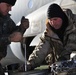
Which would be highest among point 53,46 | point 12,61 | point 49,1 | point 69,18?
point 49,1

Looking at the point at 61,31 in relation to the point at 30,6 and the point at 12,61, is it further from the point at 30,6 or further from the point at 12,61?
the point at 12,61

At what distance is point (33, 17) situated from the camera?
22.5 feet

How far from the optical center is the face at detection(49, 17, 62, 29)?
3830mm

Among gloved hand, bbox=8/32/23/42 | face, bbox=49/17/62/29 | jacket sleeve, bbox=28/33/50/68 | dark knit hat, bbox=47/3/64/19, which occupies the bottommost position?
jacket sleeve, bbox=28/33/50/68

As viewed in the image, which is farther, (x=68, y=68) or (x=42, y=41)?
(x=42, y=41)

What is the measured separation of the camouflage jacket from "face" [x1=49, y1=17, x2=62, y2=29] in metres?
0.14

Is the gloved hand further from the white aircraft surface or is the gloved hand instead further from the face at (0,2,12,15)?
the white aircraft surface

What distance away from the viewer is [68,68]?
2.90 m

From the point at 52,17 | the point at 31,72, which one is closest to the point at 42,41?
the point at 52,17

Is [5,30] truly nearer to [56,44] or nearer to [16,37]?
[16,37]

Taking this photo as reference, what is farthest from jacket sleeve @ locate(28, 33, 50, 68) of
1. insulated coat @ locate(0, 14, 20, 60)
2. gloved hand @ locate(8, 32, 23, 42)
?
gloved hand @ locate(8, 32, 23, 42)

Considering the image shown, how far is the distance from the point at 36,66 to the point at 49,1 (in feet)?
11.4

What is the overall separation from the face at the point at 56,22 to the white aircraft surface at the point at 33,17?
2.11m

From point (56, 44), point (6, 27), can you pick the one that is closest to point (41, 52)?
point (56, 44)
